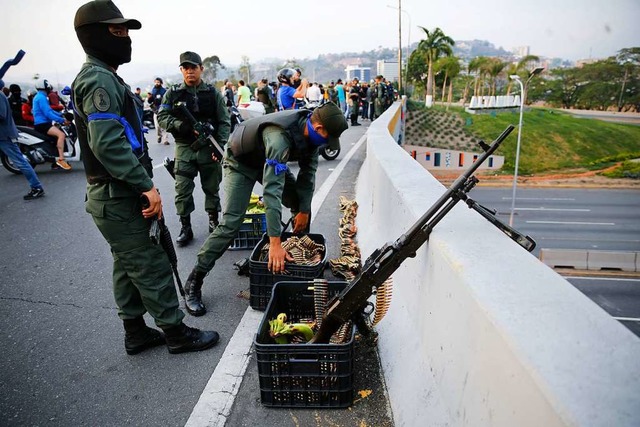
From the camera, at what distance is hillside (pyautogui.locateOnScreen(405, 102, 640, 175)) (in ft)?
200

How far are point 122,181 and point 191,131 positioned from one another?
8.49ft

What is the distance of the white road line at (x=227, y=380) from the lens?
2613mm

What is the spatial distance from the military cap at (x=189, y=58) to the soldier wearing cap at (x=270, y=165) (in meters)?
1.94

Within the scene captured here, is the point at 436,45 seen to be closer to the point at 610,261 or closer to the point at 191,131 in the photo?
the point at 610,261

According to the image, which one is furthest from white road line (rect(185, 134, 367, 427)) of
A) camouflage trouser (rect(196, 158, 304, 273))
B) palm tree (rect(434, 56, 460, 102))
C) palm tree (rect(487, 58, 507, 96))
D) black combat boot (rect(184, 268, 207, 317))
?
palm tree (rect(487, 58, 507, 96))

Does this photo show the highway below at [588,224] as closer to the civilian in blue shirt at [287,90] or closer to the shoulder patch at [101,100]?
the civilian in blue shirt at [287,90]

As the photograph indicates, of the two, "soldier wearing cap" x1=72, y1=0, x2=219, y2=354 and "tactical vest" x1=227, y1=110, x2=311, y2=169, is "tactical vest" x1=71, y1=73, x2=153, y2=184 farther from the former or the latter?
"tactical vest" x1=227, y1=110, x2=311, y2=169

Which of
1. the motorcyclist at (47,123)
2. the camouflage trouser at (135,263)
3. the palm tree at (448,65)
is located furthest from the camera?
the palm tree at (448,65)

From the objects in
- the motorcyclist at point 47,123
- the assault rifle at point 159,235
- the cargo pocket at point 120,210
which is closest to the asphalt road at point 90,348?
the assault rifle at point 159,235

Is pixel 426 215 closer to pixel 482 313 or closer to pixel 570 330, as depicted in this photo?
pixel 482 313

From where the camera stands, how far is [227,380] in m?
2.95

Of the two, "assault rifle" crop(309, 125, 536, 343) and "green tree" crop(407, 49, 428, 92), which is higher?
"green tree" crop(407, 49, 428, 92)

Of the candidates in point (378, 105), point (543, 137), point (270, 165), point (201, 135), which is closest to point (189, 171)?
point (201, 135)

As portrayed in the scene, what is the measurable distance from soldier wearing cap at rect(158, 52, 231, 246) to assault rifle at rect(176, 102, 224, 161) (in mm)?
58
